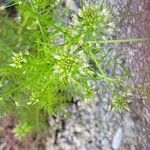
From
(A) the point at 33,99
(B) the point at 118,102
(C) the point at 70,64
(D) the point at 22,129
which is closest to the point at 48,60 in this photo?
(C) the point at 70,64

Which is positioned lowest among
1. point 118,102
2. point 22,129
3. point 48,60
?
point 22,129

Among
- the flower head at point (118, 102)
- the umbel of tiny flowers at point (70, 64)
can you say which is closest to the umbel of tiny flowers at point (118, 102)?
the flower head at point (118, 102)

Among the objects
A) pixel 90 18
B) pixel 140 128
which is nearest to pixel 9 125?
pixel 140 128

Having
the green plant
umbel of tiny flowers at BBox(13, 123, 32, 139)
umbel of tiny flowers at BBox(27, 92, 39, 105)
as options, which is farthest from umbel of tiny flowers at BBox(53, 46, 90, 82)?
umbel of tiny flowers at BBox(13, 123, 32, 139)

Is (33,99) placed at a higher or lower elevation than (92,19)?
lower

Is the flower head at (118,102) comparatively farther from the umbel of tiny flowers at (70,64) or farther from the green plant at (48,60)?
the umbel of tiny flowers at (70,64)

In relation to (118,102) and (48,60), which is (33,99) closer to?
(48,60)

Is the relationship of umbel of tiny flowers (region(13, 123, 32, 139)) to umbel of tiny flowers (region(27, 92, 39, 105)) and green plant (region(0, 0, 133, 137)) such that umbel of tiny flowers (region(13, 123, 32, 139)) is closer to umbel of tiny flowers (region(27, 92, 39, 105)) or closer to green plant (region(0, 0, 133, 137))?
green plant (region(0, 0, 133, 137))

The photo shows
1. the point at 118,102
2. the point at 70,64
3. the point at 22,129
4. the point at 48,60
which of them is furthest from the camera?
the point at 22,129
